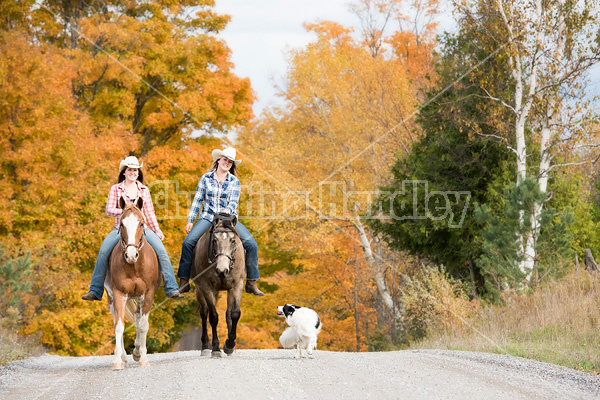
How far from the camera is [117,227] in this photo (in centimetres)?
1034

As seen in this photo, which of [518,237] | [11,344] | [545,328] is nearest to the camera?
[545,328]

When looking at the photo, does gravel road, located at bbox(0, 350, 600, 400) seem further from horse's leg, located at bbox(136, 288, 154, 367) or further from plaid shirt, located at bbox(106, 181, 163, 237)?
plaid shirt, located at bbox(106, 181, 163, 237)

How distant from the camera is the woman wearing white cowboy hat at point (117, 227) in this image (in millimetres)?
10375

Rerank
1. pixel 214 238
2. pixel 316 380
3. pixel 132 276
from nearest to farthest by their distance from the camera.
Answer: pixel 316 380, pixel 132 276, pixel 214 238

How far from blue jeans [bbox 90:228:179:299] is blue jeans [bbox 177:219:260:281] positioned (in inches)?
32.2

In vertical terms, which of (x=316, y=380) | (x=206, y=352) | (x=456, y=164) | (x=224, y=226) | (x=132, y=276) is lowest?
(x=206, y=352)

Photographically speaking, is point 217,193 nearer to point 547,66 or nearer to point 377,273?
point 547,66

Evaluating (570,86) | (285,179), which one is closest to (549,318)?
(570,86)

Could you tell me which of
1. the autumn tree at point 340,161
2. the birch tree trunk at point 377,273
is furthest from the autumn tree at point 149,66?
the birch tree trunk at point 377,273

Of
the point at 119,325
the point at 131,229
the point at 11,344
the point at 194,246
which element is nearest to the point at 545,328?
the point at 194,246

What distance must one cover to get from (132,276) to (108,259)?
2.11 feet

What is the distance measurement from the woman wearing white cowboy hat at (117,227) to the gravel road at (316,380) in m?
1.27

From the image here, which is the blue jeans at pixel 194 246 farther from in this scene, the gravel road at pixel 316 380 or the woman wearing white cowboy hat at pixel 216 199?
the gravel road at pixel 316 380

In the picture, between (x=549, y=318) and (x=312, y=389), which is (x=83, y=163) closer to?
(x=549, y=318)
